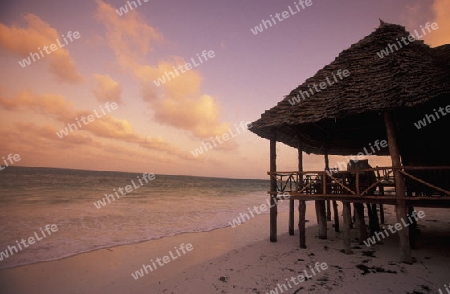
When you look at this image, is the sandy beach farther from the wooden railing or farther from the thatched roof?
the thatched roof

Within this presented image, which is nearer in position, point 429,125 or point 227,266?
point 227,266

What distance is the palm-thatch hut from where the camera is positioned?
7023 millimetres

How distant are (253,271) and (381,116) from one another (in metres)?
7.80

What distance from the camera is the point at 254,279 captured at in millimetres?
6637

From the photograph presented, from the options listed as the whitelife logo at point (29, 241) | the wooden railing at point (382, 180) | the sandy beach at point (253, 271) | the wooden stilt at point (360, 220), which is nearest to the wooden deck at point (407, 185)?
the wooden railing at point (382, 180)

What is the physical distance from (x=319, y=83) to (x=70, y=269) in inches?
481

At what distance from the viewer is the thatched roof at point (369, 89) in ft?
23.3

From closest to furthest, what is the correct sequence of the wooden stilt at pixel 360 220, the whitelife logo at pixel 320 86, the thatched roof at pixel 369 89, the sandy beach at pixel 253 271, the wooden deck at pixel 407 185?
Result: the sandy beach at pixel 253 271
the wooden deck at pixel 407 185
the thatched roof at pixel 369 89
the wooden stilt at pixel 360 220
the whitelife logo at pixel 320 86

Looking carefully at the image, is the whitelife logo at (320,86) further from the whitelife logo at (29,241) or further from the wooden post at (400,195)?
the whitelife logo at (29,241)

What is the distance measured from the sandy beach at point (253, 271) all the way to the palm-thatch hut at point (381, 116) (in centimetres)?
82

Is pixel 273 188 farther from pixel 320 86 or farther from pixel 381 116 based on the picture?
pixel 381 116

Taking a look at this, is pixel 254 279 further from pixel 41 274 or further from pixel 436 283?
pixel 41 274

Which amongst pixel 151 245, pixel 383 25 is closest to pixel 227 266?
pixel 151 245

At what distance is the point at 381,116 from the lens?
9.06 meters
